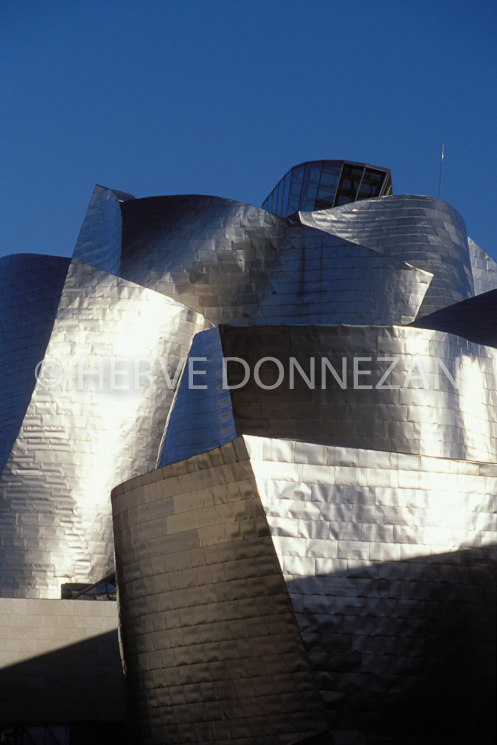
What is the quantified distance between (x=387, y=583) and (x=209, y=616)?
8.27 ft

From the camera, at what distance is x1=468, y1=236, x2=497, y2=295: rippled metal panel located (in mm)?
30047

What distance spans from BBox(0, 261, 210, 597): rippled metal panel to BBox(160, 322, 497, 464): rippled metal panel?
5.58m

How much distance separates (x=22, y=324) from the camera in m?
24.5

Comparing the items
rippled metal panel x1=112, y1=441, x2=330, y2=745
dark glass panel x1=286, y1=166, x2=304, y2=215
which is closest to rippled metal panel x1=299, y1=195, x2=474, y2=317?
rippled metal panel x1=112, y1=441, x2=330, y2=745

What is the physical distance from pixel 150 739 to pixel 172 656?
5.19 feet

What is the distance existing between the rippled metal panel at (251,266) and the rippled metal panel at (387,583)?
945cm

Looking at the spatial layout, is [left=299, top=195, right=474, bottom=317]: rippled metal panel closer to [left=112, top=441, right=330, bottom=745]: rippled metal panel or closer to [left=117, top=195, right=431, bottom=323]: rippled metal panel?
[left=117, top=195, right=431, bottom=323]: rippled metal panel

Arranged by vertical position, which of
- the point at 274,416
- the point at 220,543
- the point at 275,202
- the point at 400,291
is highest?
the point at 275,202

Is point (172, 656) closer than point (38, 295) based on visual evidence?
Yes

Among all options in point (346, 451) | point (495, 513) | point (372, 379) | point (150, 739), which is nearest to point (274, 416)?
point (372, 379)

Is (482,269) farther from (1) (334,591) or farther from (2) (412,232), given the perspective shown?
(1) (334,591)

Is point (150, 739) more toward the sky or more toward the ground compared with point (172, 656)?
more toward the ground

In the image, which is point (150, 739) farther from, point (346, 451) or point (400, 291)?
point (400, 291)

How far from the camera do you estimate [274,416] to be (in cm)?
1752
